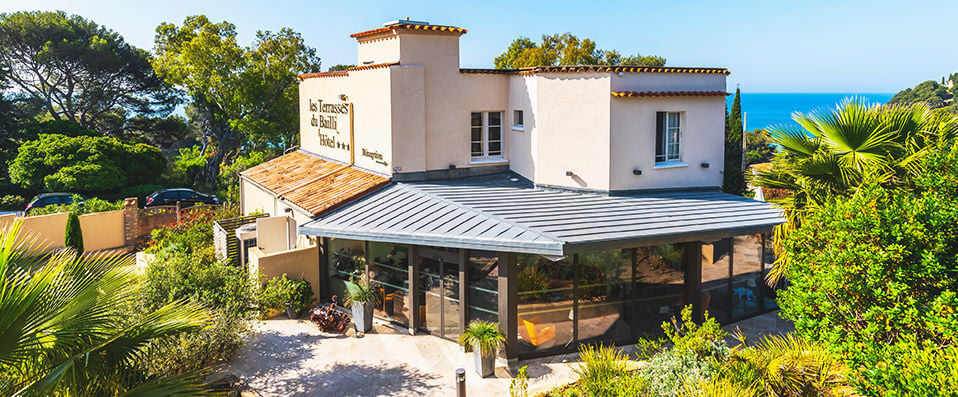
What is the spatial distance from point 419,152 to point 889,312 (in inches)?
501

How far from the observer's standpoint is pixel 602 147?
1614 centimetres

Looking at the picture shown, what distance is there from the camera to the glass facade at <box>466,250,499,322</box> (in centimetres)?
1352

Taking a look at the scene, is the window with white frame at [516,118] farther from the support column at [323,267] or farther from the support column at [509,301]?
the support column at [509,301]

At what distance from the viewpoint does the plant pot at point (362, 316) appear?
1500 cm

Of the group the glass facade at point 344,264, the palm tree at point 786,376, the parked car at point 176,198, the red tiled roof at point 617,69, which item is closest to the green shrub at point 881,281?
the palm tree at point 786,376

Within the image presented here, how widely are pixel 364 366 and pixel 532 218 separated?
4732mm

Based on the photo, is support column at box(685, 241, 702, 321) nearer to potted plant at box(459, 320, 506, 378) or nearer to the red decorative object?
potted plant at box(459, 320, 506, 378)

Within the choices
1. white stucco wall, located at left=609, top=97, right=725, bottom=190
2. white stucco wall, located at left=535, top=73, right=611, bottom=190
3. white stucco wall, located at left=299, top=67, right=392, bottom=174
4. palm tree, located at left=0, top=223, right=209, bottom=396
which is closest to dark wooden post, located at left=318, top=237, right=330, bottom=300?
white stucco wall, located at left=299, top=67, right=392, bottom=174

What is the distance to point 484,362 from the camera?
489 inches

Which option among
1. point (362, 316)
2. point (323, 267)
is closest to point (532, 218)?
point (362, 316)

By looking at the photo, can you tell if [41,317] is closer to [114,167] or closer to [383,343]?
[383,343]

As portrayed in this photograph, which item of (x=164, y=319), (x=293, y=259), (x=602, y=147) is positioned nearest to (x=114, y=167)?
(x=293, y=259)

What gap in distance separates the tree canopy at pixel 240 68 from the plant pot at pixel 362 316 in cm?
2783

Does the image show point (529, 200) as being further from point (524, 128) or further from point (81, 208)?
point (81, 208)
